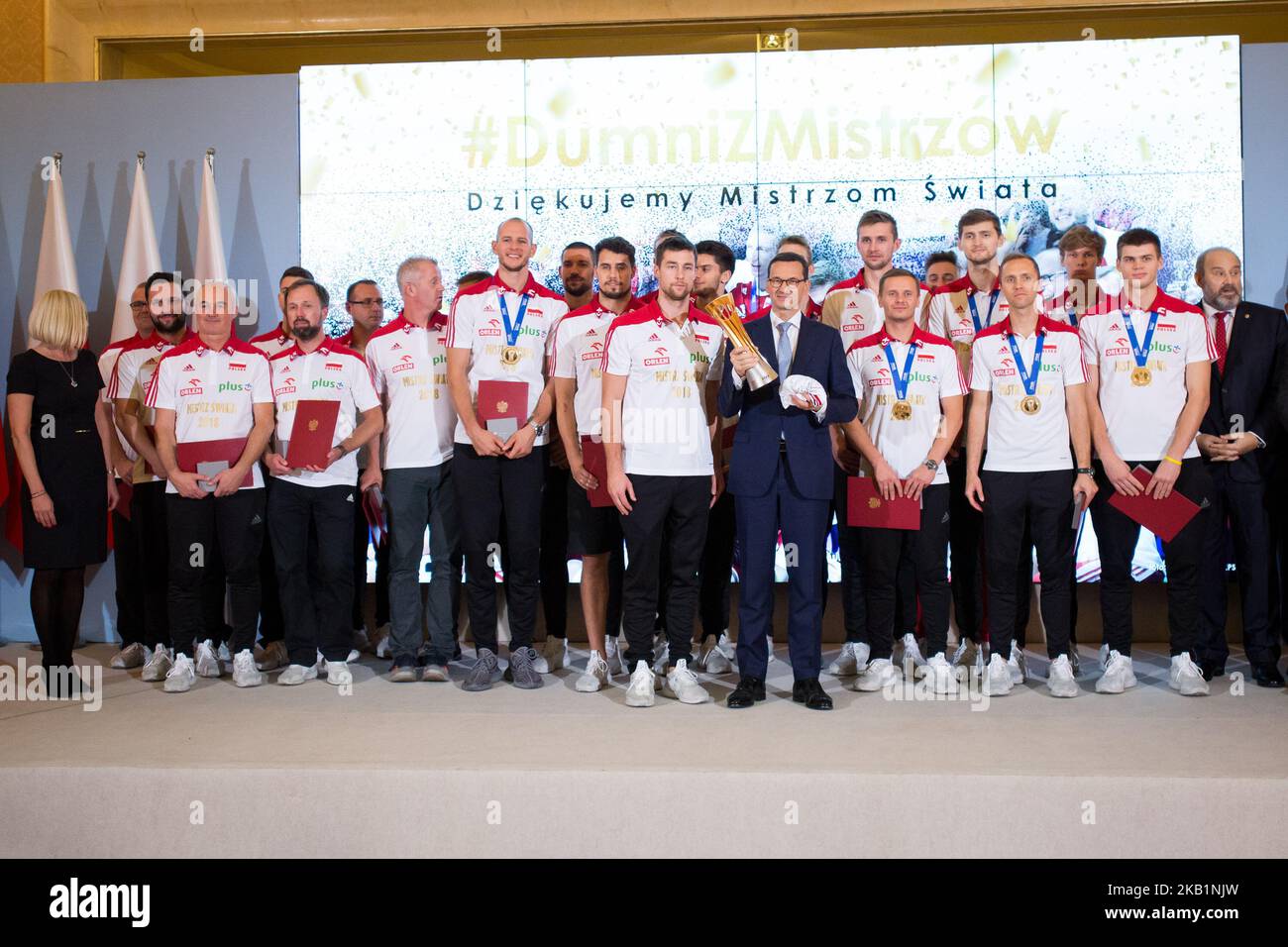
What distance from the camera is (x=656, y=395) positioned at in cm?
384

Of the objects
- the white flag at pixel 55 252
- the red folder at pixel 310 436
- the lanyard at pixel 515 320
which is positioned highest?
the white flag at pixel 55 252

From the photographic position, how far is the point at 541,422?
420 cm

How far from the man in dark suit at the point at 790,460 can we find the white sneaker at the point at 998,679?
0.66 m

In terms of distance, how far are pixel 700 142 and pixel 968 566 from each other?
241 cm

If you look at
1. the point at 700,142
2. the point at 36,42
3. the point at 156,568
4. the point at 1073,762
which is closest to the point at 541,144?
the point at 700,142

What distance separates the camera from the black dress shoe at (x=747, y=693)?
3.82 metres

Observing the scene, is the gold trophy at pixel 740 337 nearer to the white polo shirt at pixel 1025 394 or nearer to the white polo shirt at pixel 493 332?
the white polo shirt at pixel 493 332

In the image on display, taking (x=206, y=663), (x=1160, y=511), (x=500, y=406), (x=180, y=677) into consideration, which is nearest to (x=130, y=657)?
(x=206, y=663)

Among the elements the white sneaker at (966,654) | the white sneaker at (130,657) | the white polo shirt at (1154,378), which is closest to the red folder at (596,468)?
the white sneaker at (966,654)

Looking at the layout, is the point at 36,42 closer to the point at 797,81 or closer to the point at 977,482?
the point at 797,81

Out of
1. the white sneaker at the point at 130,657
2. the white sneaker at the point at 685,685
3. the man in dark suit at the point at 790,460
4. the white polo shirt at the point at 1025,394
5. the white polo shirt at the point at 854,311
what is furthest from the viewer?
the white sneaker at the point at 130,657

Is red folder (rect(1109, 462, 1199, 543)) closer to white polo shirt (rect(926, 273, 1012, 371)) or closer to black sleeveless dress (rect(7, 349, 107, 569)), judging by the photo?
white polo shirt (rect(926, 273, 1012, 371))

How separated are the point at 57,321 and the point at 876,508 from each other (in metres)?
3.10

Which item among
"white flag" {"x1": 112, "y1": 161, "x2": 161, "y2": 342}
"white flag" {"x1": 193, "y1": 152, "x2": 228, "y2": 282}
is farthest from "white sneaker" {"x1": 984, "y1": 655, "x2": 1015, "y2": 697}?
"white flag" {"x1": 112, "y1": 161, "x2": 161, "y2": 342}
